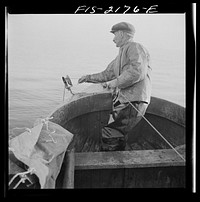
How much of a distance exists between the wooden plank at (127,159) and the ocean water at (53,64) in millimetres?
211

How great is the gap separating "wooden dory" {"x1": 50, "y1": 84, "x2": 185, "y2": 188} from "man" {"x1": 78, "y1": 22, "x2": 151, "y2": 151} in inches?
1.1

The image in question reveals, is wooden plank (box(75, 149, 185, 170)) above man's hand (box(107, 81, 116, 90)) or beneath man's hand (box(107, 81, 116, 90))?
beneath

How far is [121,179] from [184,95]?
1.34 feet

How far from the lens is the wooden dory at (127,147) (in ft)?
3.54

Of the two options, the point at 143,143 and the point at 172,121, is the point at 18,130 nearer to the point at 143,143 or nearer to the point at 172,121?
the point at 143,143

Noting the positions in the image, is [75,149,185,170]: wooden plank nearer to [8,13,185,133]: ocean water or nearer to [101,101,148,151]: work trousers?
[101,101,148,151]: work trousers

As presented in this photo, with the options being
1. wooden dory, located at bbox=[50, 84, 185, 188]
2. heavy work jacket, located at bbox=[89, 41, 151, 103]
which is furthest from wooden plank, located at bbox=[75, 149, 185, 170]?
heavy work jacket, located at bbox=[89, 41, 151, 103]

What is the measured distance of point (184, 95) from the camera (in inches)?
43.4

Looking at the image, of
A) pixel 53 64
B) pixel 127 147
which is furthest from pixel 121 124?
pixel 53 64

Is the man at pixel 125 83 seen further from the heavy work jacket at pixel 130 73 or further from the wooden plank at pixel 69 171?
the wooden plank at pixel 69 171

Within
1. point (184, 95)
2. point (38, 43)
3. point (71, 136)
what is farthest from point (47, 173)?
point (184, 95)

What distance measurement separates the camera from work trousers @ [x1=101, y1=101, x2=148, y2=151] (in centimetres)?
111

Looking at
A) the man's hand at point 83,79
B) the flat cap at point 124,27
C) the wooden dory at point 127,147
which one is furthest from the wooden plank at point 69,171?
the flat cap at point 124,27
